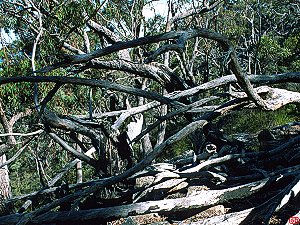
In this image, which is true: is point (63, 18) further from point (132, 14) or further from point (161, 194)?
A: point (161, 194)

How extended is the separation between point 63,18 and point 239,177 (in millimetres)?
5568

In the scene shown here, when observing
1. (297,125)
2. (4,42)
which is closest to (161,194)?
(297,125)

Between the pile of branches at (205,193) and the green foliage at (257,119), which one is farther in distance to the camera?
the green foliage at (257,119)

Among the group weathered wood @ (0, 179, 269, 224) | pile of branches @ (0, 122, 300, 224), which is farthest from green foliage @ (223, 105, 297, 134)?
weathered wood @ (0, 179, 269, 224)

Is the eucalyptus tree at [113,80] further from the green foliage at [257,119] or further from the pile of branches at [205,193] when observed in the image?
the green foliage at [257,119]

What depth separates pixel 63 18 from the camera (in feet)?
28.7

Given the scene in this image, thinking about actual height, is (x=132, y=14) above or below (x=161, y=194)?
above

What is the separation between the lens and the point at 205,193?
13.1 feet

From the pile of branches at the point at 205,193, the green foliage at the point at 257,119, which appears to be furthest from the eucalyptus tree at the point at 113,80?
the green foliage at the point at 257,119

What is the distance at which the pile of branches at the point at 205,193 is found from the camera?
3658mm

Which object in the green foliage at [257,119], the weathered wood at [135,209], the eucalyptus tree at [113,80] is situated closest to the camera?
the eucalyptus tree at [113,80]

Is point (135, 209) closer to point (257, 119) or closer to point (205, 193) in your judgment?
point (205, 193)

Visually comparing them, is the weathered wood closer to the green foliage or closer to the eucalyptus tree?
the eucalyptus tree

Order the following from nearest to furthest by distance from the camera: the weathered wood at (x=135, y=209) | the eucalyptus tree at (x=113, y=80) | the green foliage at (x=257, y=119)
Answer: the eucalyptus tree at (x=113, y=80)
the weathered wood at (x=135, y=209)
the green foliage at (x=257, y=119)
